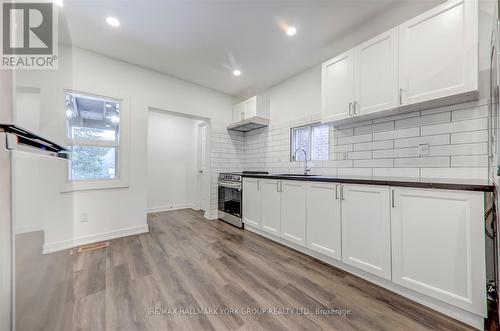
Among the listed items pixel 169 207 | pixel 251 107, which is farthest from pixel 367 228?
pixel 169 207

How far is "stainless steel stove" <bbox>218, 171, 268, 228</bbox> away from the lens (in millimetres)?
3334

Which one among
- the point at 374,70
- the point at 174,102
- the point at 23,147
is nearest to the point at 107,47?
the point at 174,102

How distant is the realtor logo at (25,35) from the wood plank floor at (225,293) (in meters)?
1.55

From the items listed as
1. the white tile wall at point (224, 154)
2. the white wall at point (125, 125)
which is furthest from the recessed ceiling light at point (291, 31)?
the white tile wall at point (224, 154)

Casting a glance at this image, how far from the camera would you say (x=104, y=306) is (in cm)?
146

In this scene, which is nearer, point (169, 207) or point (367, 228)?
point (367, 228)

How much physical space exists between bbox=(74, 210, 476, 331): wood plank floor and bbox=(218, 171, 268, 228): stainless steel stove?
35.2 inches

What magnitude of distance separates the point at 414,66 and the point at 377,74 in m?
0.29

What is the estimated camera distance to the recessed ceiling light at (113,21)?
2.10 metres

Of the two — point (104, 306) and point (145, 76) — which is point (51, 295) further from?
point (145, 76)

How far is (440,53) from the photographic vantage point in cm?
155

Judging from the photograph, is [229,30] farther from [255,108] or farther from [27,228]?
[27,228]

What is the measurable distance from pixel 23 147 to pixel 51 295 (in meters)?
0.57

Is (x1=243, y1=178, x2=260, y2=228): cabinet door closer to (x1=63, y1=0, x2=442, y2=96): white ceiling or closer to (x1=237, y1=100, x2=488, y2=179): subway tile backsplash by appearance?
(x1=237, y1=100, x2=488, y2=179): subway tile backsplash
